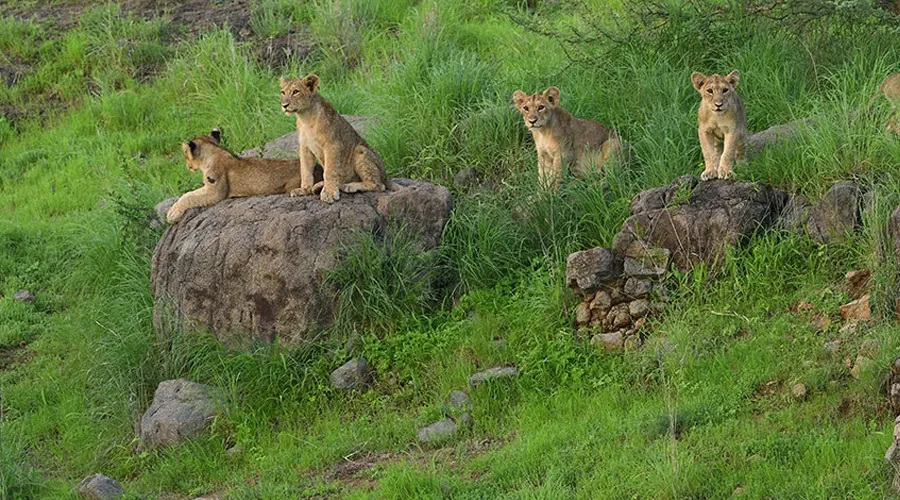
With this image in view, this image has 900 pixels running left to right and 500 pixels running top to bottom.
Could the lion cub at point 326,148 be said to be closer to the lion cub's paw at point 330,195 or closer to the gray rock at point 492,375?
the lion cub's paw at point 330,195

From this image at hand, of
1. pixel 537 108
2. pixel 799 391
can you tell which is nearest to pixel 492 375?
pixel 799 391

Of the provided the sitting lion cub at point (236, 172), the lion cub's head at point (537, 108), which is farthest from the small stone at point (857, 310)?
the sitting lion cub at point (236, 172)

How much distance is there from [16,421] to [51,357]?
1.37 metres

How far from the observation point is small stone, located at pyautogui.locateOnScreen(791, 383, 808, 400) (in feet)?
30.3

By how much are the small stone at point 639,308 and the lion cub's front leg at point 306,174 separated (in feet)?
9.71

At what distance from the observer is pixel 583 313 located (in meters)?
11.0

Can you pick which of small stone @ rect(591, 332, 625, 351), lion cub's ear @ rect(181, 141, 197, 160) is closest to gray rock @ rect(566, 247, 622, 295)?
small stone @ rect(591, 332, 625, 351)

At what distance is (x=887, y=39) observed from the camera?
13289 mm

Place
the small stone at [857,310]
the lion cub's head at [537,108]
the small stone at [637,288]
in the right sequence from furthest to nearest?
the lion cub's head at [537,108], the small stone at [637,288], the small stone at [857,310]

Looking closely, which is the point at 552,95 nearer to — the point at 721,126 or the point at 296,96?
the point at 721,126

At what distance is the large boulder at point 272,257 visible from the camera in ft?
38.0

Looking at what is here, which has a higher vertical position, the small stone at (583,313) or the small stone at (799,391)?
the small stone at (799,391)

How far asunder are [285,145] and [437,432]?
520 cm

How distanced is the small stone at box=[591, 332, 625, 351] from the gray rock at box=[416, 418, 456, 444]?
130cm
